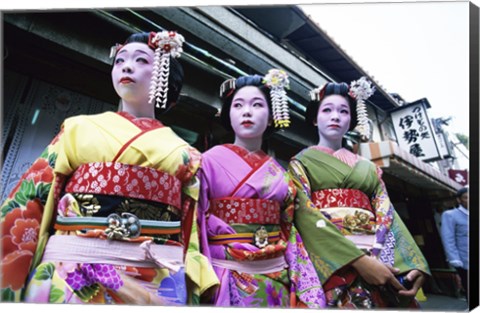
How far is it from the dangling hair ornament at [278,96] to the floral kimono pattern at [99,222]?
756 millimetres

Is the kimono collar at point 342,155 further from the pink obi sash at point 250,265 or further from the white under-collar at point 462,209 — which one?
the pink obi sash at point 250,265

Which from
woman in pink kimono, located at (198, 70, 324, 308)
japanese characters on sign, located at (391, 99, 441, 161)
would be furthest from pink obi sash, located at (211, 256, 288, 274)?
japanese characters on sign, located at (391, 99, 441, 161)

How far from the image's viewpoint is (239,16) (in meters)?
2.84

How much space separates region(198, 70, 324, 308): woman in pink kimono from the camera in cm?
184

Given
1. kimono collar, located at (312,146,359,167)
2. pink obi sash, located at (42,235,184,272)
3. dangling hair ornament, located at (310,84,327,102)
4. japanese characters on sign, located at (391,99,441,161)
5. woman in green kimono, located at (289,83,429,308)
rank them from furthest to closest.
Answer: japanese characters on sign, located at (391,99,441,161) < dangling hair ornament, located at (310,84,327,102) < kimono collar, located at (312,146,359,167) < woman in green kimono, located at (289,83,429,308) < pink obi sash, located at (42,235,184,272)

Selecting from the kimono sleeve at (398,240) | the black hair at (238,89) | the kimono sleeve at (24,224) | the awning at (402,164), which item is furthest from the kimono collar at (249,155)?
the awning at (402,164)

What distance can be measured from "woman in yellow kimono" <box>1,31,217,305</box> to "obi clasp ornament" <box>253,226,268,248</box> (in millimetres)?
311

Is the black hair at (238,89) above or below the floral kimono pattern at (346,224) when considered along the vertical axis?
above

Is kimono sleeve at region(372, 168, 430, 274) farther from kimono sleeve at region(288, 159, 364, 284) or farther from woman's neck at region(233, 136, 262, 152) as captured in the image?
woman's neck at region(233, 136, 262, 152)

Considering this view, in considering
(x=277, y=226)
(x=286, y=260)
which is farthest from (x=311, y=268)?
(x=277, y=226)

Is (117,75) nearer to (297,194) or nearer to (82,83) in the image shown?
(82,83)

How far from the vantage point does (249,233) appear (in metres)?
1.90

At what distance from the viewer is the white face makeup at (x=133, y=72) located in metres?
1.84

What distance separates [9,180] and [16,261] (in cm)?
99
